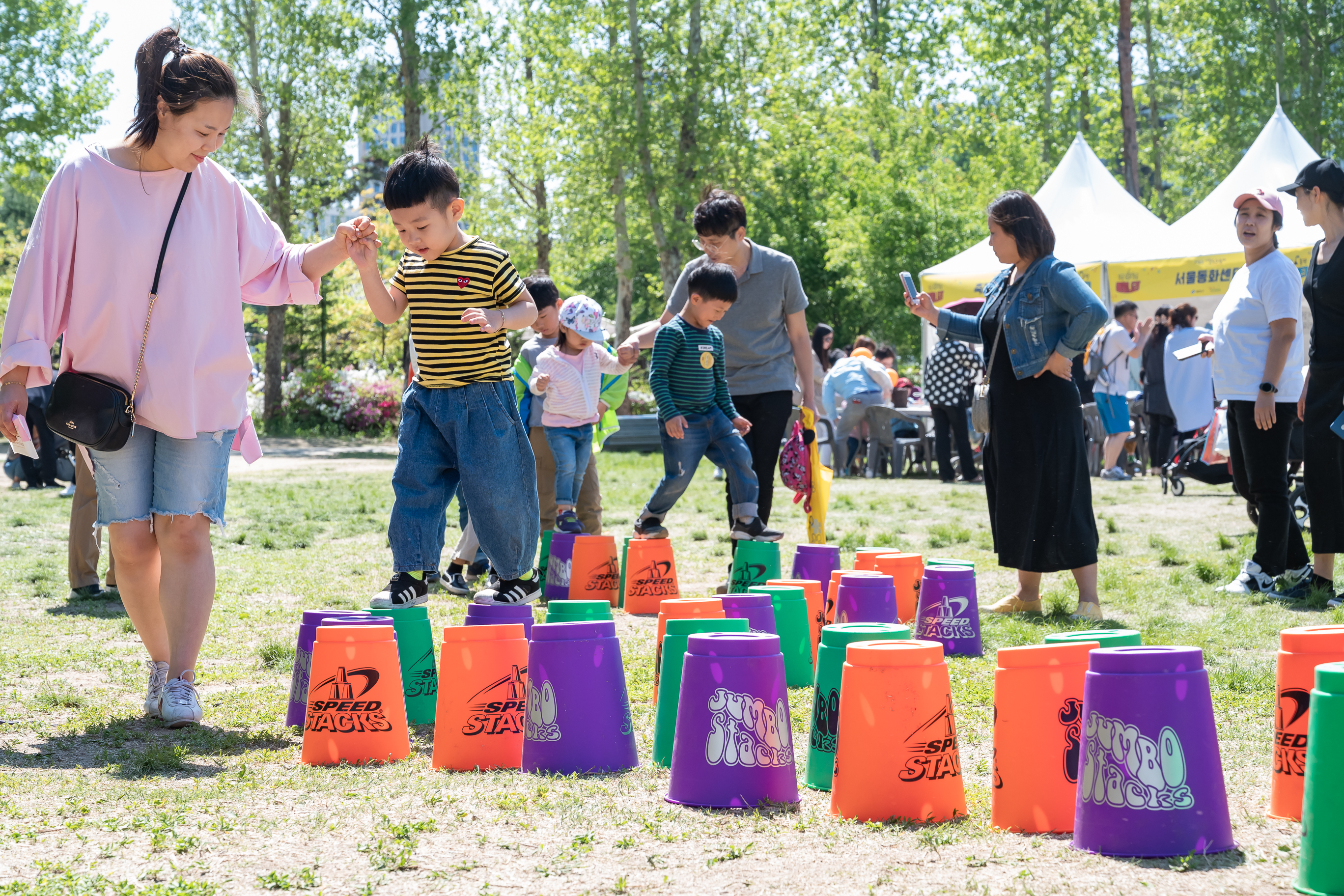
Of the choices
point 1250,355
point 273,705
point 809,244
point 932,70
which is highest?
point 932,70

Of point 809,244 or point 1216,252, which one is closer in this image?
point 1216,252

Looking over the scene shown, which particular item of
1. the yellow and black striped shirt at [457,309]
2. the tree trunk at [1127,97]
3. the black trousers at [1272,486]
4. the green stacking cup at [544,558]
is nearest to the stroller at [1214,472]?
the black trousers at [1272,486]

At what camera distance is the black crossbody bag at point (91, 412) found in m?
3.82

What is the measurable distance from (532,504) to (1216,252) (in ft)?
46.9

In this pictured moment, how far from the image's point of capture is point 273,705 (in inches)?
173

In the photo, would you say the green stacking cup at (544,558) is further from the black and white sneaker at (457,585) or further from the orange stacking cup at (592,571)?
the black and white sneaker at (457,585)

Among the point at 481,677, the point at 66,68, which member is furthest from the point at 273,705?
the point at 66,68

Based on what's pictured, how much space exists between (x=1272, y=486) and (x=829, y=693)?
439cm

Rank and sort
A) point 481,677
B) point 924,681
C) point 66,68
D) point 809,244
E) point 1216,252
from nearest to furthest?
point 924,681 < point 481,677 < point 1216,252 < point 66,68 < point 809,244

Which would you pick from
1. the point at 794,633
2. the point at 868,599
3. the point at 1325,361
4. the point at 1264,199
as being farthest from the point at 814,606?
the point at 1264,199

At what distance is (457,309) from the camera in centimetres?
482

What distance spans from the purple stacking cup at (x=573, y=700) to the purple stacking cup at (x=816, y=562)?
2.65 m

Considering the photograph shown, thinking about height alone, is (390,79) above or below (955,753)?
above

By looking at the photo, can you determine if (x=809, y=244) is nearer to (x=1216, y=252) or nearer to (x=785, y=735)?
(x=1216, y=252)
